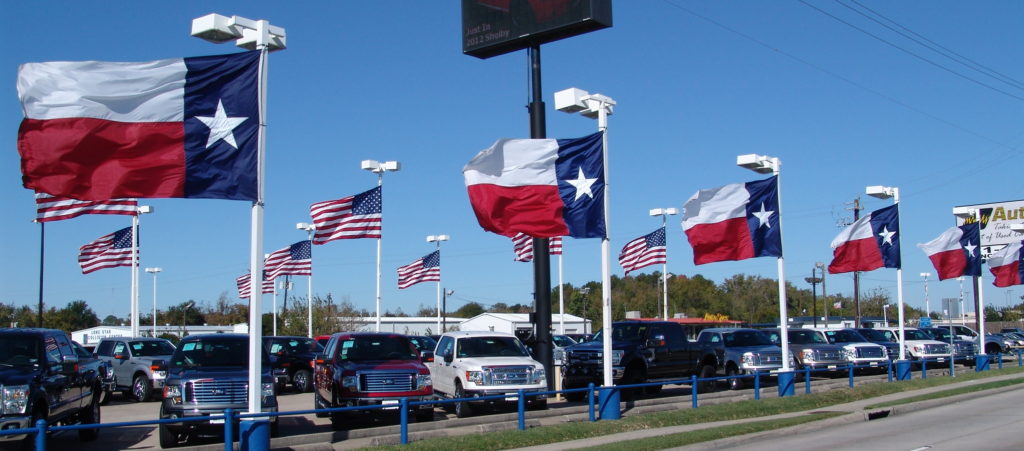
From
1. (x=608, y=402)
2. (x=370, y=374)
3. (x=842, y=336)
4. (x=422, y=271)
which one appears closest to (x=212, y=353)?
(x=370, y=374)

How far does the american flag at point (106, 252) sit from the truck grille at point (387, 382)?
1673 centimetres

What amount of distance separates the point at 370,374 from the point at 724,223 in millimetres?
9331

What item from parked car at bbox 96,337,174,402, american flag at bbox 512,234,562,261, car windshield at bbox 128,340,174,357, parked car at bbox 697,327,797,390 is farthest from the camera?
american flag at bbox 512,234,562,261

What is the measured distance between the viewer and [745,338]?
2678cm

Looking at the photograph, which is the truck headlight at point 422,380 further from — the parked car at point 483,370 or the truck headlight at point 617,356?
the truck headlight at point 617,356

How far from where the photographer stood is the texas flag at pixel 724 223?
829 inches

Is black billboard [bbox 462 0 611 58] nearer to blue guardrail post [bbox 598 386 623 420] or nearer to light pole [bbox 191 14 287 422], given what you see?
blue guardrail post [bbox 598 386 623 420]

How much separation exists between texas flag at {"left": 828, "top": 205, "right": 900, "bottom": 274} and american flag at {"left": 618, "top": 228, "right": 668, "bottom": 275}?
9869mm

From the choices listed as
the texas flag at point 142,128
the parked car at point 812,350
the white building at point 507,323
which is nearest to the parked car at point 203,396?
the texas flag at point 142,128

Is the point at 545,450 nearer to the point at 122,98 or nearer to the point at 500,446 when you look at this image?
the point at 500,446

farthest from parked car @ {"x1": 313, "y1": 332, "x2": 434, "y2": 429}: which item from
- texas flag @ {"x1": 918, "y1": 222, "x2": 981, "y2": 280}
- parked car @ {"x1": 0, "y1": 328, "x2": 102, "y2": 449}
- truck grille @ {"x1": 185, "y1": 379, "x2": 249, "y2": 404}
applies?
texas flag @ {"x1": 918, "y1": 222, "x2": 981, "y2": 280}

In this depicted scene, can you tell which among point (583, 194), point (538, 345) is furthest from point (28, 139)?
point (538, 345)

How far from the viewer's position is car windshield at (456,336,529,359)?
19.7 meters

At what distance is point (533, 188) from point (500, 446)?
496 centimetres
